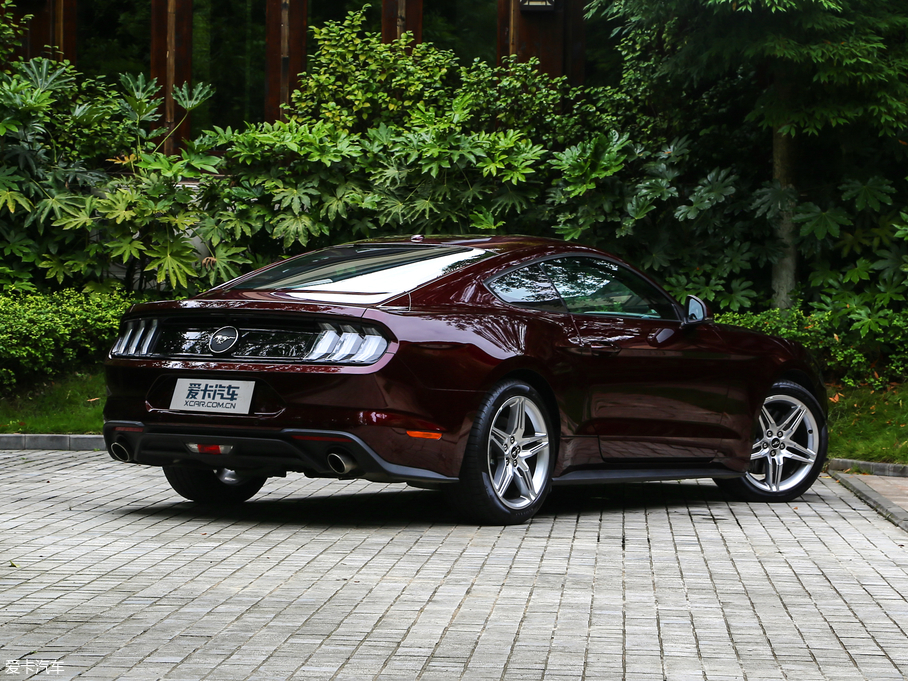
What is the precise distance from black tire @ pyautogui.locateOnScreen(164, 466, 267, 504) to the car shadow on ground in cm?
7

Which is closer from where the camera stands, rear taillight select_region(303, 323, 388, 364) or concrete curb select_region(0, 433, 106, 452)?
rear taillight select_region(303, 323, 388, 364)

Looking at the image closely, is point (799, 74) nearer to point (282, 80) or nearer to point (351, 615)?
point (282, 80)

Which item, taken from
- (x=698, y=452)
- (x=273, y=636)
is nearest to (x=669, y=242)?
(x=698, y=452)

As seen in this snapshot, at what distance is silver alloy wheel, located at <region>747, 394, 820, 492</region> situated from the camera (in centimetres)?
841

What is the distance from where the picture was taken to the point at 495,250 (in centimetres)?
739

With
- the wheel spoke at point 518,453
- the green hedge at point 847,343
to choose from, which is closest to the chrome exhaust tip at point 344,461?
the wheel spoke at point 518,453

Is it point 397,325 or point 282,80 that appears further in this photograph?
point 282,80

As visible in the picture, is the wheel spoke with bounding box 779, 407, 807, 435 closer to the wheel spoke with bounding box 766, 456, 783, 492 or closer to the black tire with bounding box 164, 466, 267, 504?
the wheel spoke with bounding box 766, 456, 783, 492

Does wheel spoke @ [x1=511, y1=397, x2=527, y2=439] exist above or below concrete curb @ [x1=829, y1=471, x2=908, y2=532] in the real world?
above

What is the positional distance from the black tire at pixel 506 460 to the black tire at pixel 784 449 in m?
1.95

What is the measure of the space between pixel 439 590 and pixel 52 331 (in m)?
8.08

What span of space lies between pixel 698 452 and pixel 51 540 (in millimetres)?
3783

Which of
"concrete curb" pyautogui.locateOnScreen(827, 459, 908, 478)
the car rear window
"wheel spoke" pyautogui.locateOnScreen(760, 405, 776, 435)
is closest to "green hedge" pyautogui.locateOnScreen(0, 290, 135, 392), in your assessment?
the car rear window

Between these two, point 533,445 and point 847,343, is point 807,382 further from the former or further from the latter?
point 847,343
